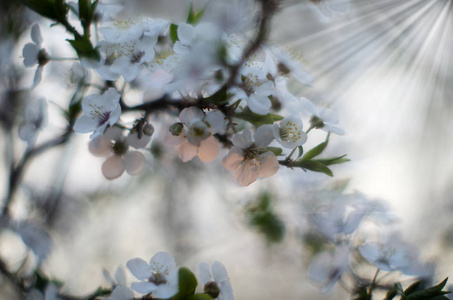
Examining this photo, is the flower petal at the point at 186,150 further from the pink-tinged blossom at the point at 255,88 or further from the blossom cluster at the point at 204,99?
the pink-tinged blossom at the point at 255,88

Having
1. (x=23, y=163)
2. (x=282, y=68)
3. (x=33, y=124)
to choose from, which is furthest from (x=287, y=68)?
(x=23, y=163)

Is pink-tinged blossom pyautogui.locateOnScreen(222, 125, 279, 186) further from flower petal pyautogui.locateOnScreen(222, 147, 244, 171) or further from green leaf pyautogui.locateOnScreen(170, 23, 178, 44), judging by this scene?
green leaf pyautogui.locateOnScreen(170, 23, 178, 44)

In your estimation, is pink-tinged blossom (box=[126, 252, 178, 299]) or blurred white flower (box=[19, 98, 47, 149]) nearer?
pink-tinged blossom (box=[126, 252, 178, 299])

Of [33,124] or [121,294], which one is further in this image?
[33,124]

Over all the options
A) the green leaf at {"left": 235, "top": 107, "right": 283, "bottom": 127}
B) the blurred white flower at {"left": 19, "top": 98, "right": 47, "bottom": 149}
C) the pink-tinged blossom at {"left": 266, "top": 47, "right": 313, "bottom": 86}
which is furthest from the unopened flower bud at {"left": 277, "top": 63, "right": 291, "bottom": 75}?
the blurred white flower at {"left": 19, "top": 98, "right": 47, "bottom": 149}

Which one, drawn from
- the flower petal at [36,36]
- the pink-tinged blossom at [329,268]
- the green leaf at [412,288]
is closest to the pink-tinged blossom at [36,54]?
the flower petal at [36,36]

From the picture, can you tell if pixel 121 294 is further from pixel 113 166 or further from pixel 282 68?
pixel 282 68
